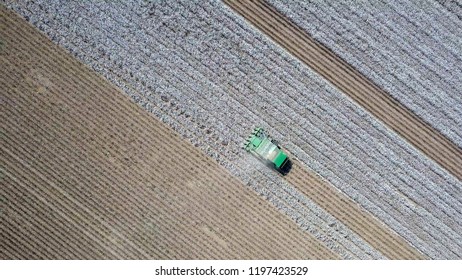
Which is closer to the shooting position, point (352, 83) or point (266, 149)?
point (266, 149)

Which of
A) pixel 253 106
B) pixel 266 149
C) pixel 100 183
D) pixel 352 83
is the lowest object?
pixel 100 183

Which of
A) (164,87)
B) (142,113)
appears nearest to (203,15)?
(164,87)

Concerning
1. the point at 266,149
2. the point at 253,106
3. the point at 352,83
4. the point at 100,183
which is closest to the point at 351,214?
the point at 266,149

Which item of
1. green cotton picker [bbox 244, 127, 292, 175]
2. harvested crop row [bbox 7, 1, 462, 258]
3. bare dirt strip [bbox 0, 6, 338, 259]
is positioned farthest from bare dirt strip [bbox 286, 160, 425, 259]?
bare dirt strip [bbox 0, 6, 338, 259]

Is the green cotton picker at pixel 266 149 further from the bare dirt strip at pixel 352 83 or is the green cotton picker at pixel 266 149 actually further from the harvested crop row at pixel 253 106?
the bare dirt strip at pixel 352 83

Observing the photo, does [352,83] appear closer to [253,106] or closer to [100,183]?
[253,106]

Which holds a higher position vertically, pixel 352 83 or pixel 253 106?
pixel 352 83

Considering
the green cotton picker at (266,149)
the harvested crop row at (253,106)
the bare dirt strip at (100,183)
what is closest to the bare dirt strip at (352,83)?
the harvested crop row at (253,106)

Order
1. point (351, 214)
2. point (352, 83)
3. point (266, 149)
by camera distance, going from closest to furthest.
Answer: point (266, 149), point (352, 83), point (351, 214)
